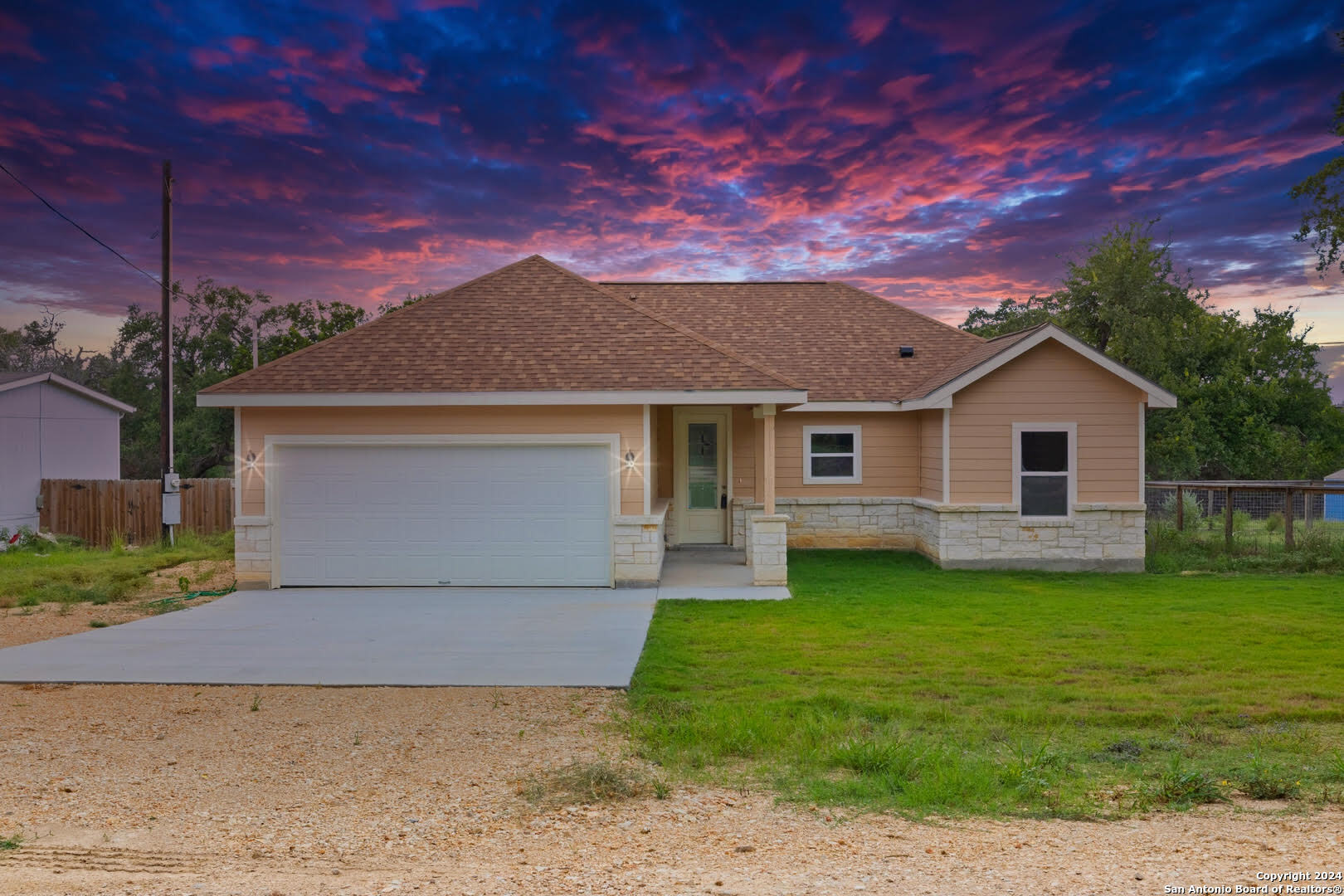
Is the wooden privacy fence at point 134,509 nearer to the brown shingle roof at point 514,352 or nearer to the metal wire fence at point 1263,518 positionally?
the brown shingle roof at point 514,352

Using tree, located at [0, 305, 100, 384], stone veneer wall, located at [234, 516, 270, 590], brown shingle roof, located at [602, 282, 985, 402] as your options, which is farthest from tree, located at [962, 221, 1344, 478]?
tree, located at [0, 305, 100, 384]

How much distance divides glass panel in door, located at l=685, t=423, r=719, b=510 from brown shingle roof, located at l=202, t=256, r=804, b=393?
3.42 metres

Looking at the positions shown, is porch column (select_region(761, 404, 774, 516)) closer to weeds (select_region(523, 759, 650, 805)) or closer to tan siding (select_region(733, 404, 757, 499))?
tan siding (select_region(733, 404, 757, 499))

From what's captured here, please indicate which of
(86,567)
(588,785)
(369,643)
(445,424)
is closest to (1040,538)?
(445,424)

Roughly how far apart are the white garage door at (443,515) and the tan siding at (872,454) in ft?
17.0

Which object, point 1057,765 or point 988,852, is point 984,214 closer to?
point 1057,765

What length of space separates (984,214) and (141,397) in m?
37.8

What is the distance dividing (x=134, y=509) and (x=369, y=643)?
1438 centimetres

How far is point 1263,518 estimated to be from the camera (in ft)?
52.6

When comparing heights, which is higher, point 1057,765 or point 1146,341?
point 1146,341

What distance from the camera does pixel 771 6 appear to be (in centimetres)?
1341

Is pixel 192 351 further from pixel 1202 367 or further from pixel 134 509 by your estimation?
pixel 1202 367

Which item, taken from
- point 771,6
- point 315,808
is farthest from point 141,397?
point 315,808

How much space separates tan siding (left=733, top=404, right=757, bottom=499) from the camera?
1656cm
